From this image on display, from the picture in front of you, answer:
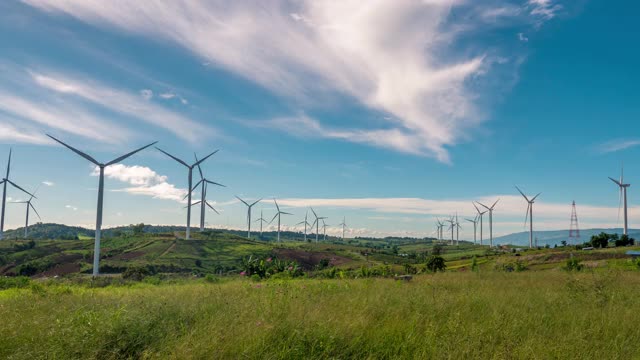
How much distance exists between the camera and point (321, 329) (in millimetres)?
9961

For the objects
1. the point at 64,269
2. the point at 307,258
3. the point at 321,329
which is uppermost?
the point at 321,329

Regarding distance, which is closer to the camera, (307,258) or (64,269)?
(64,269)

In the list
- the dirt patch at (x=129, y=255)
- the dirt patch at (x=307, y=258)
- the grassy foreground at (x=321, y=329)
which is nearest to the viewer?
the grassy foreground at (x=321, y=329)

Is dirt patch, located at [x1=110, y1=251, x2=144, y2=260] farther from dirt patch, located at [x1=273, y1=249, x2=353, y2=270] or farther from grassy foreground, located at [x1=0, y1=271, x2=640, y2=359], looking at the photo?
grassy foreground, located at [x1=0, y1=271, x2=640, y2=359]

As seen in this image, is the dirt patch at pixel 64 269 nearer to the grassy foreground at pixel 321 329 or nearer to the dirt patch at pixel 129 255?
the dirt patch at pixel 129 255

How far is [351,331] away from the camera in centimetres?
1005

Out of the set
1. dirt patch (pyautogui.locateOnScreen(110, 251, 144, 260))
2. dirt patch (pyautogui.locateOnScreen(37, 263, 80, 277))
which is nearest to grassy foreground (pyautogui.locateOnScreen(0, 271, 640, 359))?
dirt patch (pyautogui.locateOnScreen(37, 263, 80, 277))

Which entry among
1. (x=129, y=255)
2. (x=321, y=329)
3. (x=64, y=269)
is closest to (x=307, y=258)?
(x=129, y=255)

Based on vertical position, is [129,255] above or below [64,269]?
above

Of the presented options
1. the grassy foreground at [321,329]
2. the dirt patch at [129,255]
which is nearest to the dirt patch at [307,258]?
the dirt patch at [129,255]

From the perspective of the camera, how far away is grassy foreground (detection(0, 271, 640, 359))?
29.7 feet

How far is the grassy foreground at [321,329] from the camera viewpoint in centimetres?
905

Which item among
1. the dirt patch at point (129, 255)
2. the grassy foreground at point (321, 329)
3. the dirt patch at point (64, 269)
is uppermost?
the grassy foreground at point (321, 329)

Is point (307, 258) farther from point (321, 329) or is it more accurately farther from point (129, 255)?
point (321, 329)
